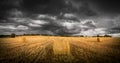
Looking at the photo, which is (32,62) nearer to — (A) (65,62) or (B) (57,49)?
(A) (65,62)

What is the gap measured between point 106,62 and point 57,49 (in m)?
5.47

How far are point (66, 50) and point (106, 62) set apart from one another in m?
5.07

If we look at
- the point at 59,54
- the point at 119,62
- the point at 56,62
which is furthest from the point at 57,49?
the point at 119,62

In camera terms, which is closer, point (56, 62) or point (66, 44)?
point (56, 62)

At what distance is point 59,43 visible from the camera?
16312mm

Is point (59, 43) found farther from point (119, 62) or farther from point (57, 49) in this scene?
point (119, 62)

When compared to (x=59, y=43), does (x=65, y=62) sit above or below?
below

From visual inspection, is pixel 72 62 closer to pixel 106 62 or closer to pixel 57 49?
pixel 106 62

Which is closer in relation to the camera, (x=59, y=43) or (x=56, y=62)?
(x=56, y=62)

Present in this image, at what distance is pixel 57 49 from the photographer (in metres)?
15.9

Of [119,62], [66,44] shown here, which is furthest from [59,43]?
[119,62]

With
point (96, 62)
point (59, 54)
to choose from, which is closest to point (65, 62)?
point (96, 62)

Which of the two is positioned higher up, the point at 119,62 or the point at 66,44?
the point at 66,44

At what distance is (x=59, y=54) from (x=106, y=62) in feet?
16.6
